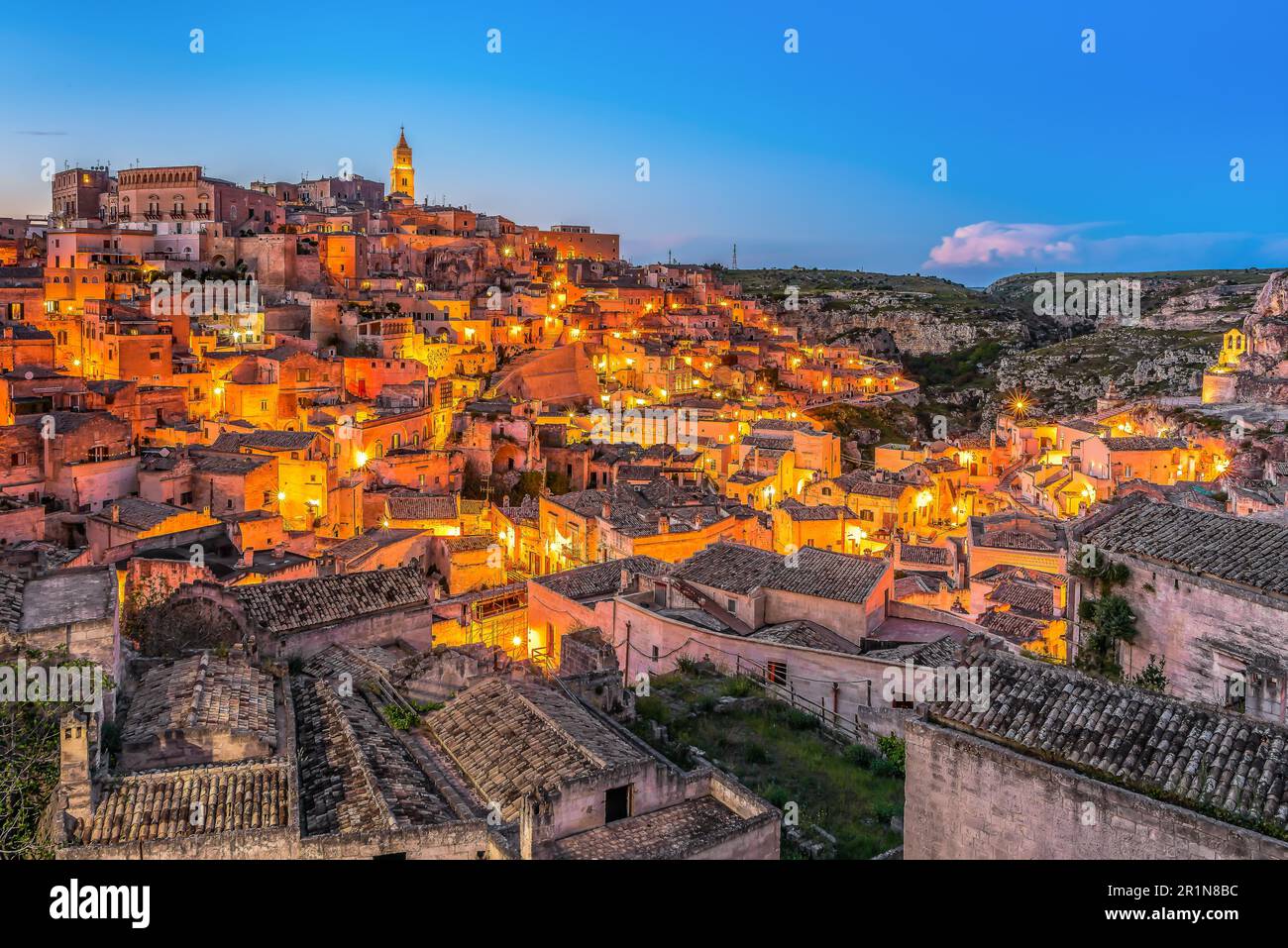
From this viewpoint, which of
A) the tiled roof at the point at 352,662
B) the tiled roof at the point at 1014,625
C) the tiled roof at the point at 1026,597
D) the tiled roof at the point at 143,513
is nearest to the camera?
the tiled roof at the point at 352,662

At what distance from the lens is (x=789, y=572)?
2002 centimetres

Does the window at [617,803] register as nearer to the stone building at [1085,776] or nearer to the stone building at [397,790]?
the stone building at [397,790]

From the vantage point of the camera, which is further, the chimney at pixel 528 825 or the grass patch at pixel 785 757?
the grass patch at pixel 785 757

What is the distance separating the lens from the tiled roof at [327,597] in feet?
47.9

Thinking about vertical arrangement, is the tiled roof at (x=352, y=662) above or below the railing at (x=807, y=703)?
above

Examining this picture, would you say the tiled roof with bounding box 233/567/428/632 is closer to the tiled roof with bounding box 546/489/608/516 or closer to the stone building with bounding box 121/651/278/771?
the stone building with bounding box 121/651/278/771

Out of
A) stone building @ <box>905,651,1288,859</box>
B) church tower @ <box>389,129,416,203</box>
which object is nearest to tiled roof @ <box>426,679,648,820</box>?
stone building @ <box>905,651,1288,859</box>

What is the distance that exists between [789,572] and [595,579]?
508 centimetres

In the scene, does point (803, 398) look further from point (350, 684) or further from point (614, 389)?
point (350, 684)

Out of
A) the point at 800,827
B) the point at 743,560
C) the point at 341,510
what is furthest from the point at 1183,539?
the point at 341,510

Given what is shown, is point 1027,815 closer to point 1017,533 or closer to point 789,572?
point 789,572

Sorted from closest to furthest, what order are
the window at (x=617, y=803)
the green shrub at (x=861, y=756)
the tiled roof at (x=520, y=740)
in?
the window at (x=617, y=803) < the tiled roof at (x=520, y=740) < the green shrub at (x=861, y=756)

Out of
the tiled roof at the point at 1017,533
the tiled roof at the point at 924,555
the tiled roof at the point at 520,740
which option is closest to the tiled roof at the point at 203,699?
the tiled roof at the point at 520,740

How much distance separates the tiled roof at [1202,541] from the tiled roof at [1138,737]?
10.3ft
